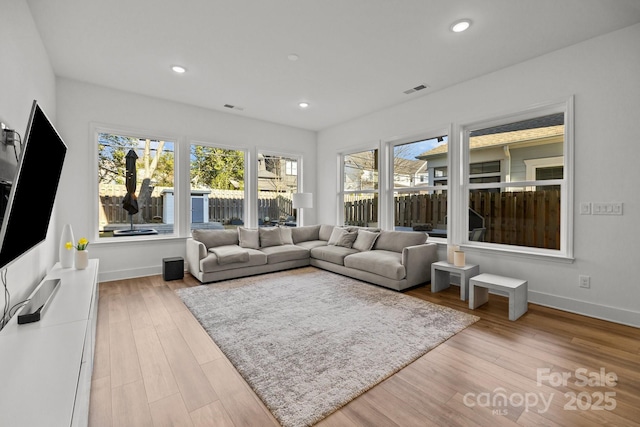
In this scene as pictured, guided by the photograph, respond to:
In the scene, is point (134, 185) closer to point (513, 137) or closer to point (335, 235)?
point (335, 235)

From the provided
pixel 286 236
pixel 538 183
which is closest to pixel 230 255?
pixel 286 236

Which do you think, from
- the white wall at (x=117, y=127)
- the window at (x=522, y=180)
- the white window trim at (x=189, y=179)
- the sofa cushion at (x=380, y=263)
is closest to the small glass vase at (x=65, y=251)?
the white wall at (x=117, y=127)

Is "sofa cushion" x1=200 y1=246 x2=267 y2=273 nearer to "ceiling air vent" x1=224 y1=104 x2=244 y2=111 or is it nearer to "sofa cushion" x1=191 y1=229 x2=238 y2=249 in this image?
"sofa cushion" x1=191 y1=229 x2=238 y2=249

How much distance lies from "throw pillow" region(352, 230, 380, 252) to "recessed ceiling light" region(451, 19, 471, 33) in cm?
304

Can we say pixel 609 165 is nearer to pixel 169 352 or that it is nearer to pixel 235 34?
pixel 235 34

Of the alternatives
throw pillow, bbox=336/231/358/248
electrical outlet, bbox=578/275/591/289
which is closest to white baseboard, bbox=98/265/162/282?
throw pillow, bbox=336/231/358/248

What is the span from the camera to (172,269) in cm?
446

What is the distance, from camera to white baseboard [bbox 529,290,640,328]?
2.91 metres

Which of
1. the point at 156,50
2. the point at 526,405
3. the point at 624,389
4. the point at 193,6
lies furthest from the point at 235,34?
the point at 624,389

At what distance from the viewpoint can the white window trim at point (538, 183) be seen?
3.27m

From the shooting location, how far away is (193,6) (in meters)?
2.61

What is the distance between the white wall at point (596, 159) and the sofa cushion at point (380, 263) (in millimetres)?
1223

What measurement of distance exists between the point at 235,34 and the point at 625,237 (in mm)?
4420

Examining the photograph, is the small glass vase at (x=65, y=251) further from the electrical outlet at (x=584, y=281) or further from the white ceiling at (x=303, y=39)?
the electrical outlet at (x=584, y=281)
